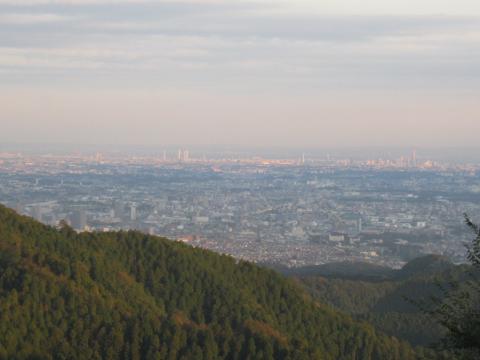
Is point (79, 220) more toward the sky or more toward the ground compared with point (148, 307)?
more toward the ground

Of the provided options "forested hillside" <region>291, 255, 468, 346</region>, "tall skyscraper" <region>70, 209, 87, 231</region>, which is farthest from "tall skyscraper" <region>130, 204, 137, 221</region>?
"forested hillside" <region>291, 255, 468, 346</region>

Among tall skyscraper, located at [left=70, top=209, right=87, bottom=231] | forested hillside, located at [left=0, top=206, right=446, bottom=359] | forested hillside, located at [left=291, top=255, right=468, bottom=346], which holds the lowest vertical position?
tall skyscraper, located at [left=70, top=209, right=87, bottom=231]

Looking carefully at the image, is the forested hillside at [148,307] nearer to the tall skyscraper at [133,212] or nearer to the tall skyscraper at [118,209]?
the tall skyscraper at [133,212]

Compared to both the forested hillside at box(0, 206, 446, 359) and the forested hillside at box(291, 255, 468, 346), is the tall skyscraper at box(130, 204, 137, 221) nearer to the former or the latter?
the forested hillside at box(291, 255, 468, 346)

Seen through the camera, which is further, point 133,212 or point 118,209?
point 118,209

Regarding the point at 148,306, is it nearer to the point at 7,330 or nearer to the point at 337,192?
the point at 7,330

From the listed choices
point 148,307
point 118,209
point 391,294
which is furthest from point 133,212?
point 148,307

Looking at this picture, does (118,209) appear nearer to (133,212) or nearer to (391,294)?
(133,212)

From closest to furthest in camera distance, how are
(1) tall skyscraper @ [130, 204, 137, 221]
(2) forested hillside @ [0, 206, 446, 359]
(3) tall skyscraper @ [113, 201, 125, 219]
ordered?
(2) forested hillside @ [0, 206, 446, 359] < (1) tall skyscraper @ [130, 204, 137, 221] < (3) tall skyscraper @ [113, 201, 125, 219]

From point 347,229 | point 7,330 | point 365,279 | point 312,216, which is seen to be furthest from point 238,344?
point 312,216
